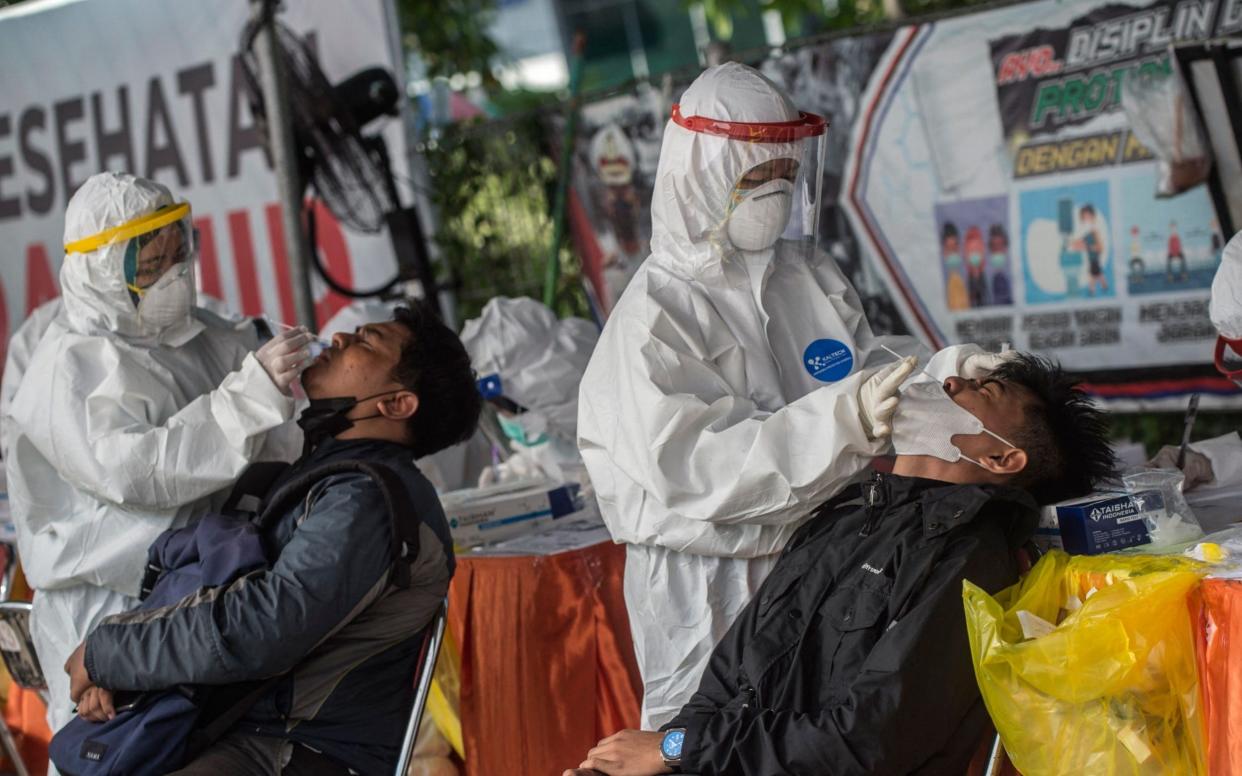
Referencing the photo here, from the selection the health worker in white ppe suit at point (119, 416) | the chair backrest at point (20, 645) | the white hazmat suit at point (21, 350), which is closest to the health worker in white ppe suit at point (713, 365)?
the health worker in white ppe suit at point (119, 416)

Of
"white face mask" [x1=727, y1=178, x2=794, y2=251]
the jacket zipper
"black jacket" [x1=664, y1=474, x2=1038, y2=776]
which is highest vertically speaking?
"white face mask" [x1=727, y1=178, x2=794, y2=251]

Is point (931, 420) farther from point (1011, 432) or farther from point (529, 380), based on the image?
point (529, 380)

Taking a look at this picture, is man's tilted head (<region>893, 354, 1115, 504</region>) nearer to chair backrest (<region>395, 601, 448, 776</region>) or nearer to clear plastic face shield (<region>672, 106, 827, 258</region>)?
clear plastic face shield (<region>672, 106, 827, 258</region>)

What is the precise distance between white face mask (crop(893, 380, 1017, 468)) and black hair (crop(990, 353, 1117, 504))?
0.18m

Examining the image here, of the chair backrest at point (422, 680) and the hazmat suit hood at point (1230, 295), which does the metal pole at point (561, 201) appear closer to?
the chair backrest at point (422, 680)

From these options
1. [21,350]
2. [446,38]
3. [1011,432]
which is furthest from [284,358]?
[446,38]

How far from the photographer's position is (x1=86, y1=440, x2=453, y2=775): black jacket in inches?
96.3

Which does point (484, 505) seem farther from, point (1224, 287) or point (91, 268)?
point (1224, 287)

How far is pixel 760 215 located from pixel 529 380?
1.69 metres

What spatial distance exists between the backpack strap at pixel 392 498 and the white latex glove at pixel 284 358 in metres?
0.23

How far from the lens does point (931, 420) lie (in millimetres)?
2082

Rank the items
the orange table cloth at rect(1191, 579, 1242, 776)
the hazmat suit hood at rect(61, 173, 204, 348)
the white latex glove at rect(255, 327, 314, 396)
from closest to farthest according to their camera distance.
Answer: the orange table cloth at rect(1191, 579, 1242, 776)
the white latex glove at rect(255, 327, 314, 396)
the hazmat suit hood at rect(61, 173, 204, 348)

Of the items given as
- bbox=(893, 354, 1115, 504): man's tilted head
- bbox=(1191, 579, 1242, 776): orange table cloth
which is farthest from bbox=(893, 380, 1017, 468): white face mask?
bbox=(1191, 579, 1242, 776): orange table cloth

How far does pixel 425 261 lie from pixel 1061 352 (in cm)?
246
